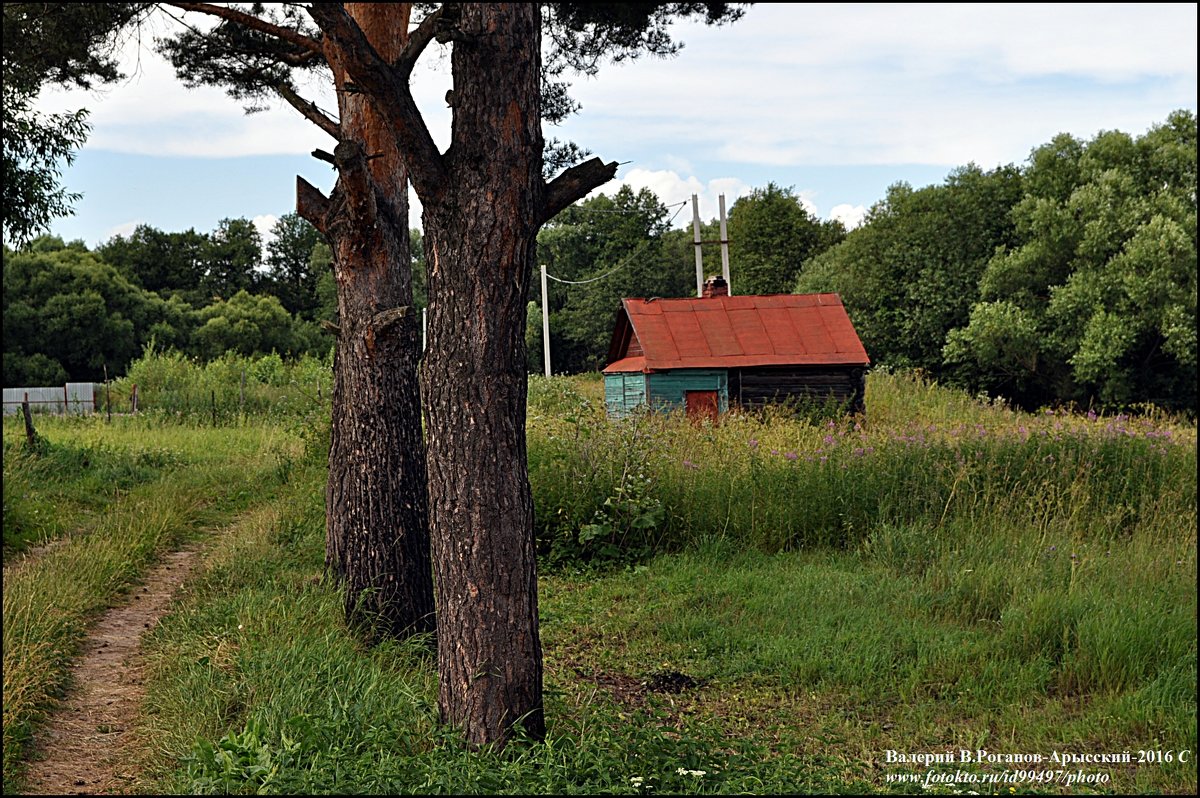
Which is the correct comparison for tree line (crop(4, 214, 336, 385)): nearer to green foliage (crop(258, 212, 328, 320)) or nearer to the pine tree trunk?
green foliage (crop(258, 212, 328, 320))

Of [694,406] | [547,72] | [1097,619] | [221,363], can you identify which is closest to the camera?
[1097,619]

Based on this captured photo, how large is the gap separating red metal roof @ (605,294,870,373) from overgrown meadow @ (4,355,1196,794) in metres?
4.76

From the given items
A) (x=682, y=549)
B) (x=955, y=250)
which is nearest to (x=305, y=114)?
(x=682, y=549)

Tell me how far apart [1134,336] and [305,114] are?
2748 cm

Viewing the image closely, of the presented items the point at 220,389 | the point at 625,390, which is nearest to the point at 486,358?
the point at 625,390

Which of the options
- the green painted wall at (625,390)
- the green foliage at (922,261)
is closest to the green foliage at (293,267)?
the green foliage at (922,261)

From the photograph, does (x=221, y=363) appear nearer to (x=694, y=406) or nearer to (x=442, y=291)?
(x=694, y=406)

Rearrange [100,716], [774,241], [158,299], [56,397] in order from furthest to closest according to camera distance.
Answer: [774,241] → [158,299] → [56,397] → [100,716]

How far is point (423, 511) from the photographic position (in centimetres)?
709

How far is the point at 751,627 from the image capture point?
7.09 metres

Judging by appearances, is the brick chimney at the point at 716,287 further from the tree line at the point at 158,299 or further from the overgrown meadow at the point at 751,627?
the tree line at the point at 158,299

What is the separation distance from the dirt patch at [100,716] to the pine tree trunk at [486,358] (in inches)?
71.7

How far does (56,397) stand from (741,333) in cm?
2590

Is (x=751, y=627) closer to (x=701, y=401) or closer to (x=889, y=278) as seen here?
(x=701, y=401)
